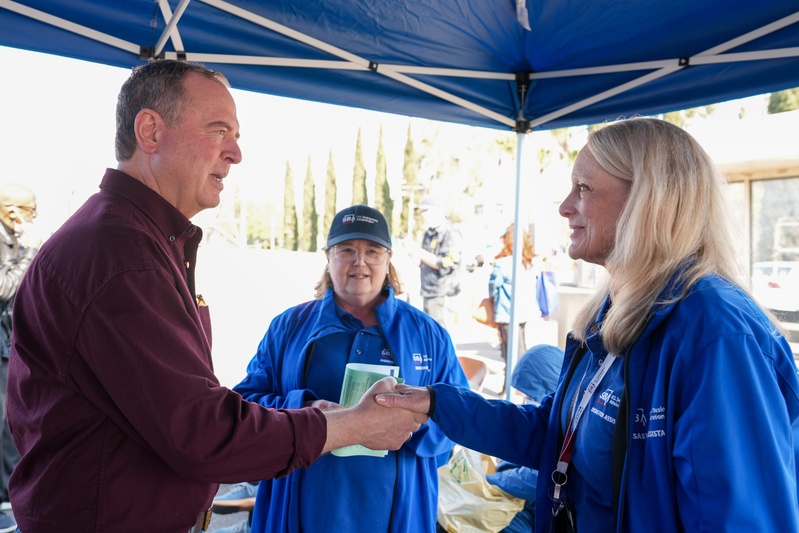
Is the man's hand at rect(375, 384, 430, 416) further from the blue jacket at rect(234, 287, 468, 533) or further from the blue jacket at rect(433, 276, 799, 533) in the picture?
the blue jacket at rect(433, 276, 799, 533)

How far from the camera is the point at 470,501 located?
314 centimetres

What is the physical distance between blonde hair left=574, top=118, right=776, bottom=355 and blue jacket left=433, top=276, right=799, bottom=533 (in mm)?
84

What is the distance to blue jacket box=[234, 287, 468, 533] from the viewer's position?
8.35 ft

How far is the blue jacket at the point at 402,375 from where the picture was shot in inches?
100

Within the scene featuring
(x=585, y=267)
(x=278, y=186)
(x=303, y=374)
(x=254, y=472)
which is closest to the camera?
(x=254, y=472)

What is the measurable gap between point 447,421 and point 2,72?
30566mm

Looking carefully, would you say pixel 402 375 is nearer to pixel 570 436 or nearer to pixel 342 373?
pixel 342 373

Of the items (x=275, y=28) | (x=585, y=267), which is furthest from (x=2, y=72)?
(x=275, y=28)

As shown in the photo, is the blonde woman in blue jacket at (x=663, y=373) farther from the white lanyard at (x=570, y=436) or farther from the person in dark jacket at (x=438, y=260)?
the person in dark jacket at (x=438, y=260)

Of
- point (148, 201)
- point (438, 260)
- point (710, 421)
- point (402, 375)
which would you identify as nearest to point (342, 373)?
point (402, 375)

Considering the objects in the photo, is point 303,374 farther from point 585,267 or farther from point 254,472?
point 585,267

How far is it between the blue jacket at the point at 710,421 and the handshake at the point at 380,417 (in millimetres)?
826

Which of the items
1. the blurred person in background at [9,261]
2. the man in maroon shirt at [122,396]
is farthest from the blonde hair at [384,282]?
the blurred person in background at [9,261]

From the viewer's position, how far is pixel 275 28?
10.9ft
